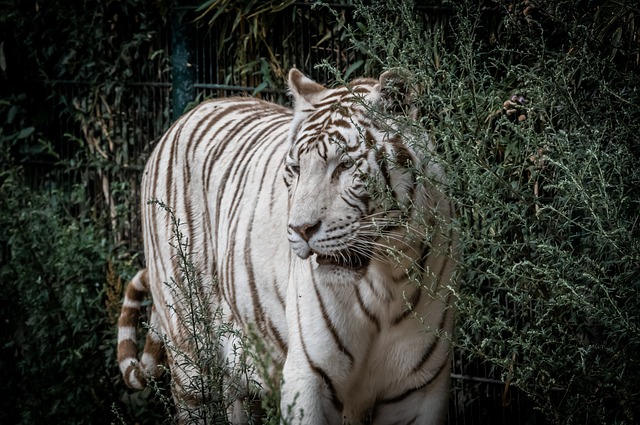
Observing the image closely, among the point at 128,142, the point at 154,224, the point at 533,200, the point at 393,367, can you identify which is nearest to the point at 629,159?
the point at 533,200

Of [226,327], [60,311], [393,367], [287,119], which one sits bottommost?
[60,311]

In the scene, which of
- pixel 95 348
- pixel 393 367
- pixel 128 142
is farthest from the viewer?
pixel 128 142

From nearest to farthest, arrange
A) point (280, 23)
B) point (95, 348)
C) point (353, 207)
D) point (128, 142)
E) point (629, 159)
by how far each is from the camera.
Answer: point (629, 159)
point (353, 207)
point (280, 23)
point (95, 348)
point (128, 142)

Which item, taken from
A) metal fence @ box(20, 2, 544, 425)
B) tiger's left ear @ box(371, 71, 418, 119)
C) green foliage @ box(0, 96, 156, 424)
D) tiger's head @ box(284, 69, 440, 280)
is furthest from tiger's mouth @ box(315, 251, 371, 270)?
green foliage @ box(0, 96, 156, 424)

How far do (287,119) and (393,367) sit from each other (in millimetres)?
1369

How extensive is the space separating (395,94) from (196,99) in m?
2.54

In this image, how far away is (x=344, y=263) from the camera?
11.4 feet

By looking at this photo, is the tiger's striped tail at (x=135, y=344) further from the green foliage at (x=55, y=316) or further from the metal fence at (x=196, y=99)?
the metal fence at (x=196, y=99)

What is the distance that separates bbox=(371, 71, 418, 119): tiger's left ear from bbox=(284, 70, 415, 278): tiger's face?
0.07ft

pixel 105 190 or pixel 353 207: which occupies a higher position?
pixel 353 207

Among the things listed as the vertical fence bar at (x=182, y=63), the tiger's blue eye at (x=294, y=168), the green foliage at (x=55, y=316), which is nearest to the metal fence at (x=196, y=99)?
the vertical fence bar at (x=182, y=63)

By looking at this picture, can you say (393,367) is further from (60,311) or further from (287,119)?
(60,311)

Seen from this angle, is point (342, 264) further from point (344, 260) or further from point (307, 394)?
point (307, 394)

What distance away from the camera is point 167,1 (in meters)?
6.00
